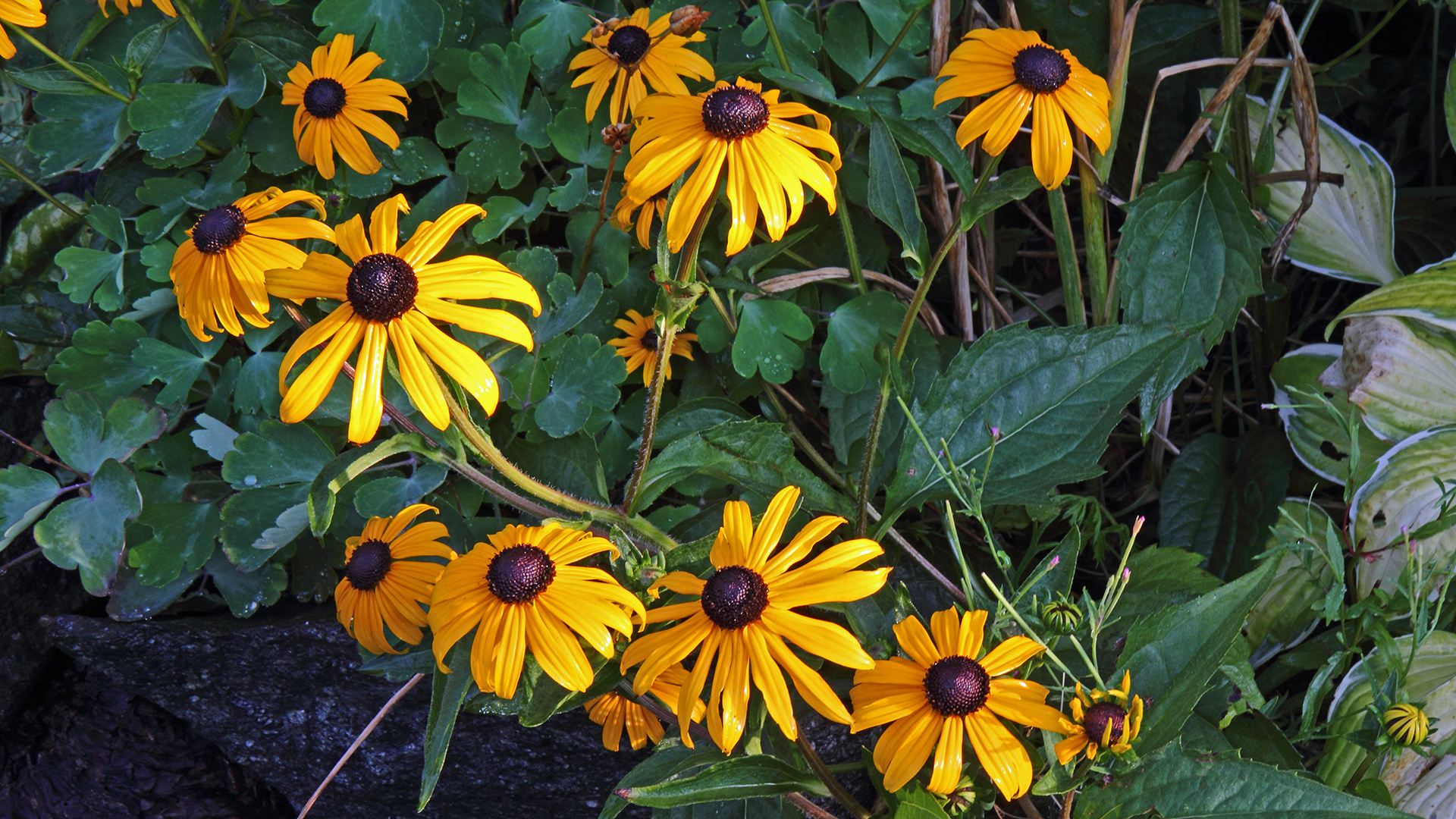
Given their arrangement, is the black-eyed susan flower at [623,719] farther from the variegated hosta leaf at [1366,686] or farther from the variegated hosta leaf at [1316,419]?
the variegated hosta leaf at [1316,419]

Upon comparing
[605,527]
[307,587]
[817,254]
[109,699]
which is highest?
[817,254]

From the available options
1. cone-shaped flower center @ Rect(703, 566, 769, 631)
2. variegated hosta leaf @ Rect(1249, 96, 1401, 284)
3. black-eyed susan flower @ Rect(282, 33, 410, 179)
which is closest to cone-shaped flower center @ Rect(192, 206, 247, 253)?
black-eyed susan flower @ Rect(282, 33, 410, 179)

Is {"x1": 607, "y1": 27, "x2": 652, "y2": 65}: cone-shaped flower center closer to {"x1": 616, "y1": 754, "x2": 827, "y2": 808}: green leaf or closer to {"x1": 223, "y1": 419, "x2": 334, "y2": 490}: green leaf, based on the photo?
{"x1": 223, "y1": 419, "x2": 334, "y2": 490}: green leaf

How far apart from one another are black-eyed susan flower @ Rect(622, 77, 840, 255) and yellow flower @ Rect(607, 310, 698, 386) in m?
0.48

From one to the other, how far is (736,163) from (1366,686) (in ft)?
3.40

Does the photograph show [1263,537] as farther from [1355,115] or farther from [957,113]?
[1355,115]

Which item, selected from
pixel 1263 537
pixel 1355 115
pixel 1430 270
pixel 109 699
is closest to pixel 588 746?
pixel 109 699

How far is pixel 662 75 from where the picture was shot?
52.7 inches

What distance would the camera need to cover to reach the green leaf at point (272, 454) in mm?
1339

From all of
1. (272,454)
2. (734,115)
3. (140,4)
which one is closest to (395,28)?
(140,4)

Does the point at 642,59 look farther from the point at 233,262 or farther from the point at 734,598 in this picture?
the point at 734,598

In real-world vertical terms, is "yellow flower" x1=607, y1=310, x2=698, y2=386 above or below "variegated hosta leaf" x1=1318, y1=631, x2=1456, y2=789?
above

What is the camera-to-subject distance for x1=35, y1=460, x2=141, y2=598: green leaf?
141cm

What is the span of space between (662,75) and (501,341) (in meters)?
0.44
